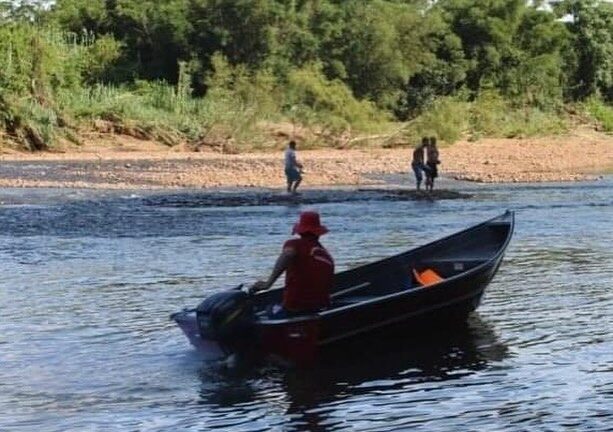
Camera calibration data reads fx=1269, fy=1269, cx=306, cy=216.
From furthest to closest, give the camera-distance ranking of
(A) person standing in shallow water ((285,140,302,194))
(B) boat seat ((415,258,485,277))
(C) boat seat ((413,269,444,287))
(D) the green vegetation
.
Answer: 1. (D) the green vegetation
2. (A) person standing in shallow water ((285,140,302,194))
3. (B) boat seat ((415,258,485,277))
4. (C) boat seat ((413,269,444,287))

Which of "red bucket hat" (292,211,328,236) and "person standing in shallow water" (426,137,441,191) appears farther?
"person standing in shallow water" (426,137,441,191)

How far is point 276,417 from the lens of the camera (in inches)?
412

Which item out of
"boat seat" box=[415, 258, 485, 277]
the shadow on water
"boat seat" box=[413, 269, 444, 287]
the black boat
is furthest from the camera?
"boat seat" box=[415, 258, 485, 277]

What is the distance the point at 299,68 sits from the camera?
55438mm

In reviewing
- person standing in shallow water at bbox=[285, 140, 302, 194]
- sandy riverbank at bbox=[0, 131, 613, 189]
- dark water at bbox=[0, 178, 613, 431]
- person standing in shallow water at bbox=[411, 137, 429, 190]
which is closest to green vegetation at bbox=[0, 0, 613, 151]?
sandy riverbank at bbox=[0, 131, 613, 189]

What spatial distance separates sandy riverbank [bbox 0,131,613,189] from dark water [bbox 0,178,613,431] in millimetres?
11254

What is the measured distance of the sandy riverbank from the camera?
35469 millimetres

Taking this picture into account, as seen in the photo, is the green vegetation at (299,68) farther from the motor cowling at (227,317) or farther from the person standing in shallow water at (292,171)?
the motor cowling at (227,317)

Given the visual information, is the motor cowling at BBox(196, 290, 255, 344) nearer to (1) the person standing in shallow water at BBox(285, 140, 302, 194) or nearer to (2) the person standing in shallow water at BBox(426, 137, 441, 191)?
(1) the person standing in shallow water at BBox(285, 140, 302, 194)

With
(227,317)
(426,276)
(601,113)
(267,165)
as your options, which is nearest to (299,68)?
(267,165)

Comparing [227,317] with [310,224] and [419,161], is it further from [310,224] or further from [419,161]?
[419,161]

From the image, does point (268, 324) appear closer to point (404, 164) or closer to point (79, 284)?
point (79, 284)

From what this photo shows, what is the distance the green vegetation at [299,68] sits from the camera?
48375 mm

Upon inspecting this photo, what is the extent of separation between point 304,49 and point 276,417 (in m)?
49.3
